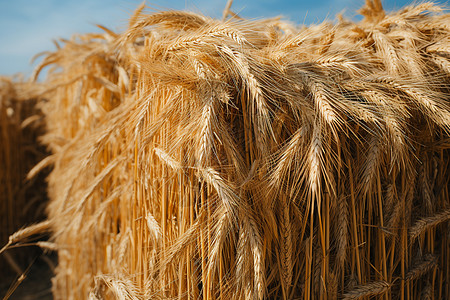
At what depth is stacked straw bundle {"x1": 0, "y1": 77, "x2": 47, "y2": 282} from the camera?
14.9 feet

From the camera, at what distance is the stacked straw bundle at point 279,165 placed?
1.32 m

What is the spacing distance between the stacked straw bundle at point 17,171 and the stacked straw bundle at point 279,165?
322 cm

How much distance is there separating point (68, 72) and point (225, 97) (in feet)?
7.16

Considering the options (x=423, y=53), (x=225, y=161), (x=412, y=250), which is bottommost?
(x=412, y=250)

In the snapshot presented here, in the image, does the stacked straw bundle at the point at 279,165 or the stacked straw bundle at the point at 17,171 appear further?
the stacked straw bundle at the point at 17,171

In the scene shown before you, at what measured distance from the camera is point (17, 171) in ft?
15.6

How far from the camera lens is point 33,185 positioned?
16.8 ft

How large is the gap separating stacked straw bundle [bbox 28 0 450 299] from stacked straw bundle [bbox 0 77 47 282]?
322cm

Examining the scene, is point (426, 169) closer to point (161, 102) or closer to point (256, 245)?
point (256, 245)

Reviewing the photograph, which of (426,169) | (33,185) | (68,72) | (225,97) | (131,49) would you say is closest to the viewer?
(225,97)

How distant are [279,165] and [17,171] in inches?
178

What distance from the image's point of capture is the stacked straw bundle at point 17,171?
454cm

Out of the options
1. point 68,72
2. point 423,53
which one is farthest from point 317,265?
point 68,72

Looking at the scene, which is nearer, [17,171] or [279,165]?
[279,165]
